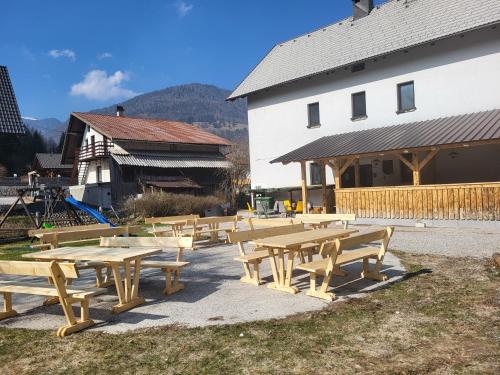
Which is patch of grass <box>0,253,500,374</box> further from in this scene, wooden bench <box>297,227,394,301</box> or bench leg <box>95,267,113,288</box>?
bench leg <box>95,267,113,288</box>

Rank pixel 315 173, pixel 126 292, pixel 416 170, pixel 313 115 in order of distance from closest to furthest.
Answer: pixel 126 292 → pixel 416 170 → pixel 315 173 → pixel 313 115

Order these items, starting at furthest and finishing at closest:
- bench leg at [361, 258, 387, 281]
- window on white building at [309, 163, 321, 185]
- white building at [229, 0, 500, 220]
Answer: window on white building at [309, 163, 321, 185]
white building at [229, 0, 500, 220]
bench leg at [361, 258, 387, 281]

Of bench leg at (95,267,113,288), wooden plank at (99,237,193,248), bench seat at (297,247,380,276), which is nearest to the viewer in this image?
bench seat at (297,247,380,276)

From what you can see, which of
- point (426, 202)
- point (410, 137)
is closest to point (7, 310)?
point (426, 202)

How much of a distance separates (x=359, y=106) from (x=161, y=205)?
10.8 meters

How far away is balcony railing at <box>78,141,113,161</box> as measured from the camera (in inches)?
1289

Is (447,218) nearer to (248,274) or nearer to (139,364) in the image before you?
(248,274)

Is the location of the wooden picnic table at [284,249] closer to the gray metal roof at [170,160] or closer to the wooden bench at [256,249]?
the wooden bench at [256,249]

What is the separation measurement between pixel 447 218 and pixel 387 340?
10.9 metres

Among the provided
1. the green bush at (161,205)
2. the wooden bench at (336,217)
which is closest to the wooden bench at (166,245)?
the wooden bench at (336,217)

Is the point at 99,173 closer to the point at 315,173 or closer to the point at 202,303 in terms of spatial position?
the point at 315,173

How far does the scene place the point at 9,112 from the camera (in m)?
27.5

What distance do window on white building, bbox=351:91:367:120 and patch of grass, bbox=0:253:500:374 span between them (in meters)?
16.2

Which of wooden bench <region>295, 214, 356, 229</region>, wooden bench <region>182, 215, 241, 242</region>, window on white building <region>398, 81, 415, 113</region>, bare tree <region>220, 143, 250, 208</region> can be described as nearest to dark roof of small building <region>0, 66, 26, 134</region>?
bare tree <region>220, 143, 250, 208</region>
